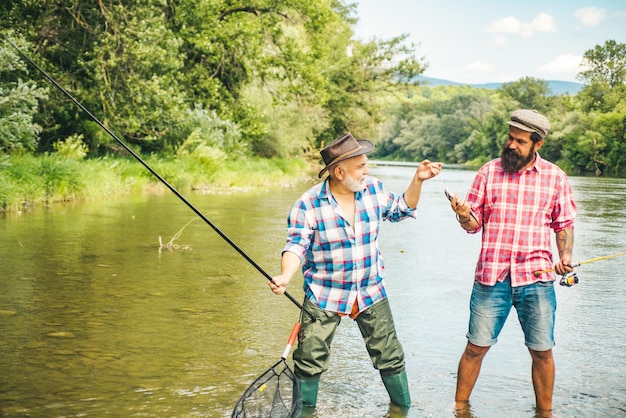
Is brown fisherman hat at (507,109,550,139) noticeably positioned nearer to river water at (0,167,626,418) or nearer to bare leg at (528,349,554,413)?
bare leg at (528,349,554,413)

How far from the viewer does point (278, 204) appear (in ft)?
68.5

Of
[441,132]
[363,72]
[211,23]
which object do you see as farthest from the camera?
[441,132]

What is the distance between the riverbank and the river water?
12.9 feet

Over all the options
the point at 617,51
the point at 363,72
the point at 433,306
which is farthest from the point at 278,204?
the point at 617,51

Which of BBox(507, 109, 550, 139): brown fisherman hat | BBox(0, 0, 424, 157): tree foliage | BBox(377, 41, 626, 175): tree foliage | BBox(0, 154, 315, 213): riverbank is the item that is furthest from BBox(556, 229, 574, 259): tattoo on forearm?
BBox(377, 41, 626, 175): tree foliage

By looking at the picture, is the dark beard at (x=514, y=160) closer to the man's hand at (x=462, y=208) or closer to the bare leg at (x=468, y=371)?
the man's hand at (x=462, y=208)

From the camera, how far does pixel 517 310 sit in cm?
486

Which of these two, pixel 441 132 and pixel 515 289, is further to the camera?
pixel 441 132

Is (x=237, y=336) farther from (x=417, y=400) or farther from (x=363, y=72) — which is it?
(x=363, y=72)

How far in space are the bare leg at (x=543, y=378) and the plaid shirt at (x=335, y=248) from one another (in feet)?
3.50

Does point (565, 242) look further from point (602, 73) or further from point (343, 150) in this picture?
point (602, 73)

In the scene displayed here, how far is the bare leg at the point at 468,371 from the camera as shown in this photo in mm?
4980

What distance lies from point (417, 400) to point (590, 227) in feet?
42.9

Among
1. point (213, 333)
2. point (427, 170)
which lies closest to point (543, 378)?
point (427, 170)
